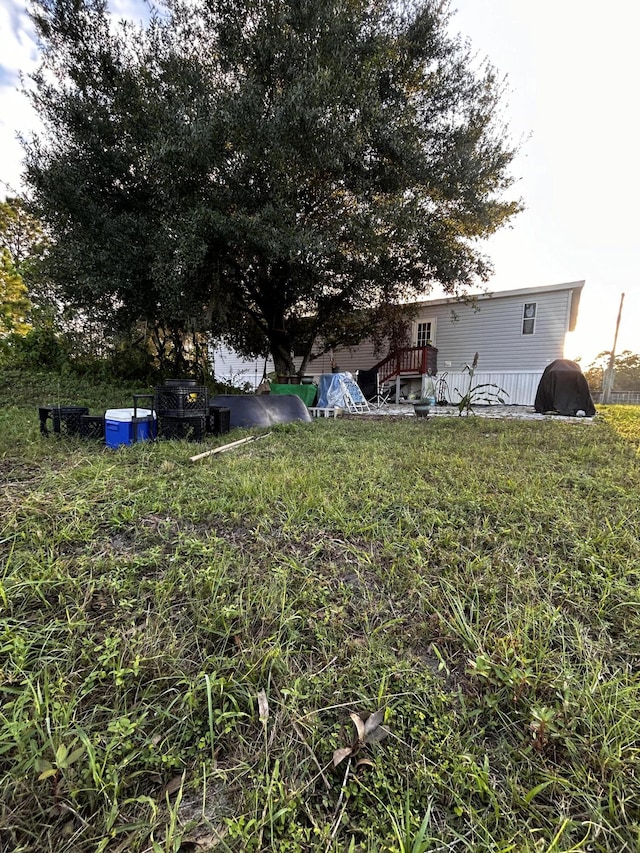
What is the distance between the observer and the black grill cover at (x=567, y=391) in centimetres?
775

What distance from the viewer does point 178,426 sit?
3.68 meters

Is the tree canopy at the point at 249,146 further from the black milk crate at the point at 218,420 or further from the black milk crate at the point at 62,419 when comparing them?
the black milk crate at the point at 62,419

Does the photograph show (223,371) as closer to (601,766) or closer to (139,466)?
(139,466)

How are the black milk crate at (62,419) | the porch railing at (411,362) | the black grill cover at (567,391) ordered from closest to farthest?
the black milk crate at (62,419) < the black grill cover at (567,391) < the porch railing at (411,362)

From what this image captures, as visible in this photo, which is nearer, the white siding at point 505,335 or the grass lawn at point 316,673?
the grass lawn at point 316,673

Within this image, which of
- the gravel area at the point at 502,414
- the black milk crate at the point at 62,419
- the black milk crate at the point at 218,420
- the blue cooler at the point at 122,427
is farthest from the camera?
the gravel area at the point at 502,414

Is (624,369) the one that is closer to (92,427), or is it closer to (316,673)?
(92,427)

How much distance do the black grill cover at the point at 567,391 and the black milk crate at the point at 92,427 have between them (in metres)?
8.65

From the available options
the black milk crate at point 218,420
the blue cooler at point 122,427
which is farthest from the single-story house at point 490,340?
the blue cooler at point 122,427

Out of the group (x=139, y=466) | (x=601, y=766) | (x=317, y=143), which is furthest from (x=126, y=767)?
(x=317, y=143)

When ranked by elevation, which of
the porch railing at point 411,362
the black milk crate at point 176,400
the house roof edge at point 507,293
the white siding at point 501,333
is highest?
the house roof edge at point 507,293

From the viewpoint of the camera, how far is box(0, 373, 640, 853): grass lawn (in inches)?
29.1

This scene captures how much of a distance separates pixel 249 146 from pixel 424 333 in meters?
8.71

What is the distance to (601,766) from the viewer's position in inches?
32.2
